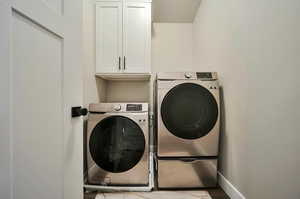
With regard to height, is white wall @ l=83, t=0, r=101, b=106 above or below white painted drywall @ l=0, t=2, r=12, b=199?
above

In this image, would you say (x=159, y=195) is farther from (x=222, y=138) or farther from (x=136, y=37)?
(x=136, y=37)

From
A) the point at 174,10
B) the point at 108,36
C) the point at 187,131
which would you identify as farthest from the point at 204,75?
the point at 174,10

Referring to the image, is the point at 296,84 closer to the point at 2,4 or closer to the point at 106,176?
the point at 2,4

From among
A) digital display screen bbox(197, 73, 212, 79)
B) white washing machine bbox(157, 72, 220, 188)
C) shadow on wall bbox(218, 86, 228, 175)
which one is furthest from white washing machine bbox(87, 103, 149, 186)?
shadow on wall bbox(218, 86, 228, 175)

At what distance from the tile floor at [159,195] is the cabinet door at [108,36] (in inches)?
55.1

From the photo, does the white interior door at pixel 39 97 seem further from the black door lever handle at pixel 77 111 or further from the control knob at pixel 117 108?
the control knob at pixel 117 108

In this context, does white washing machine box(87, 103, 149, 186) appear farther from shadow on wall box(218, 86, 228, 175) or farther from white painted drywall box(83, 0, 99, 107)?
shadow on wall box(218, 86, 228, 175)

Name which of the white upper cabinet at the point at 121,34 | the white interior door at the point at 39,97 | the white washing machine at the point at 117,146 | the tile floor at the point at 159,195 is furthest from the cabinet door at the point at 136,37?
the tile floor at the point at 159,195

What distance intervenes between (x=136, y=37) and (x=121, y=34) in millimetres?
195

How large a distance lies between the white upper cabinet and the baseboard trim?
161cm

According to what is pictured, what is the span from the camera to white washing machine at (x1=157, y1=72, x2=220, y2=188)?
1.56m

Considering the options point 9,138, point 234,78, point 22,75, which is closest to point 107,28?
point 234,78

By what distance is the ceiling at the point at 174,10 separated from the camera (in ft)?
7.84

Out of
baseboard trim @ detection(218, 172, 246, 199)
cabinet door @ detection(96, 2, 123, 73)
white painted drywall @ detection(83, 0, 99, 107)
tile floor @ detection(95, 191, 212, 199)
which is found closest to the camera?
baseboard trim @ detection(218, 172, 246, 199)
